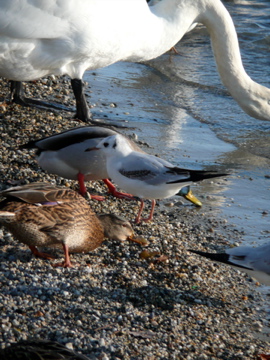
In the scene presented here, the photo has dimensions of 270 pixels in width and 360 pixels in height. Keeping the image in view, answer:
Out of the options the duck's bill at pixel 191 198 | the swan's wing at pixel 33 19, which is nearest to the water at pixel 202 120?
the duck's bill at pixel 191 198

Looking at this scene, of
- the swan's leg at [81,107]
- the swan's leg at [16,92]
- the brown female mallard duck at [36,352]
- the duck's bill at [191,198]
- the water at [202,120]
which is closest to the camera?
the brown female mallard duck at [36,352]

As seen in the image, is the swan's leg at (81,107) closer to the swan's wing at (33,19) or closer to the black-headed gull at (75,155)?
the swan's wing at (33,19)

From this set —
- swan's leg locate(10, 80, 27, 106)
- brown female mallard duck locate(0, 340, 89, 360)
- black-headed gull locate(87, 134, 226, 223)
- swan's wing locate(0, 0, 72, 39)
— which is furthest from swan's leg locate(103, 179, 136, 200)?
brown female mallard duck locate(0, 340, 89, 360)

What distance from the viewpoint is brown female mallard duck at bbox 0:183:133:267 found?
407 centimetres

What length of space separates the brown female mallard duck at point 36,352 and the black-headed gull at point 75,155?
230 centimetres

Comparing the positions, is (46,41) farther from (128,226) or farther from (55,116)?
(128,226)

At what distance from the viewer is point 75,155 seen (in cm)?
513

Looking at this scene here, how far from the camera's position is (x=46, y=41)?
19.5 feet

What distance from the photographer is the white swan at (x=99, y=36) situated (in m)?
5.83

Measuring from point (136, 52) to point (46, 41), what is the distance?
42.8 inches

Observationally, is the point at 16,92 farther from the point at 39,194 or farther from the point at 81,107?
the point at 39,194

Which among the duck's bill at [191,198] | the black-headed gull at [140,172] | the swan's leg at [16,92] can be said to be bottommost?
the duck's bill at [191,198]

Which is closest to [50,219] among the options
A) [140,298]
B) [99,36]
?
[140,298]

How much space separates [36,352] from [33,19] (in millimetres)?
3651
